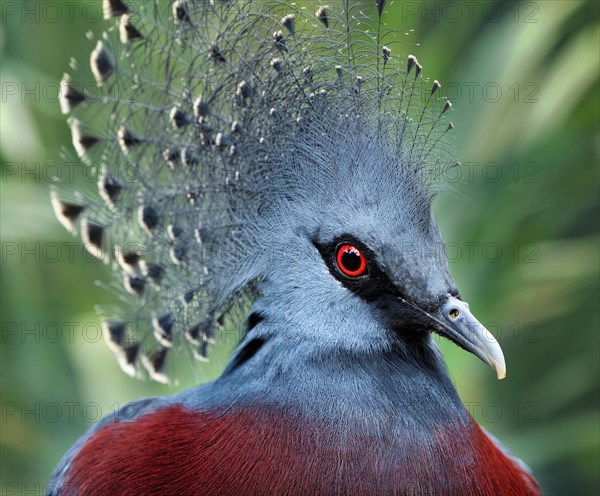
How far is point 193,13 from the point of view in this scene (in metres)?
2.09

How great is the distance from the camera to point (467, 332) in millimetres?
1750

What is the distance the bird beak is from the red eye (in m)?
0.19

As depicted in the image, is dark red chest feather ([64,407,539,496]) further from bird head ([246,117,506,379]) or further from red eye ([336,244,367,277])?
red eye ([336,244,367,277])

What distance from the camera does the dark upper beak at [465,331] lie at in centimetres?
174

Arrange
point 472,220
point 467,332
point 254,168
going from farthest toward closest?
point 472,220 < point 254,168 < point 467,332

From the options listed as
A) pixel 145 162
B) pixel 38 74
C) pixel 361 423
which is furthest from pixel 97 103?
pixel 38 74

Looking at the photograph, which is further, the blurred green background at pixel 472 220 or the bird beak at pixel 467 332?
the blurred green background at pixel 472 220

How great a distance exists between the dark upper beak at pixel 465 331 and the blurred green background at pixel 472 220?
155 centimetres

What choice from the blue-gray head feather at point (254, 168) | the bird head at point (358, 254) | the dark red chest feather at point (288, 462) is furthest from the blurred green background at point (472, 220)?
the bird head at point (358, 254)

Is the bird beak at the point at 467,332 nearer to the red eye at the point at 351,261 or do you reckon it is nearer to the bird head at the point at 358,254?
the bird head at the point at 358,254

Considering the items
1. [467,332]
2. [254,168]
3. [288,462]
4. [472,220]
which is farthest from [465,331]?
[472,220]

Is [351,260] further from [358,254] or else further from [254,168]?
[254,168]

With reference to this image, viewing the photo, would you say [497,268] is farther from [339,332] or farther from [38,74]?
[38,74]

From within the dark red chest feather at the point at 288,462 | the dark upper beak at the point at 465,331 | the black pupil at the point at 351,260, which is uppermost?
the dark upper beak at the point at 465,331
